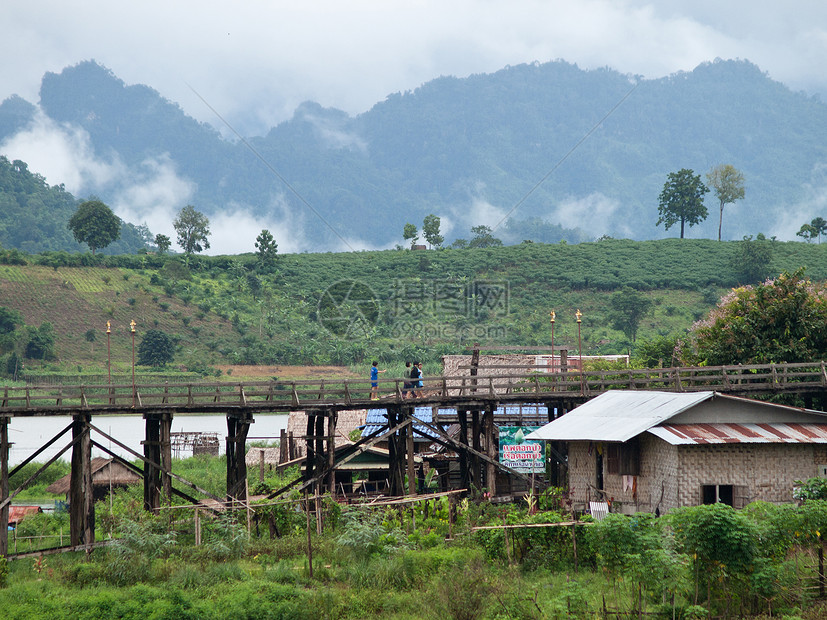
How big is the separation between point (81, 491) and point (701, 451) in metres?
18.4

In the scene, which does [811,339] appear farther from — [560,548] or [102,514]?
[102,514]

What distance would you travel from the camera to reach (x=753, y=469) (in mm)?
25453

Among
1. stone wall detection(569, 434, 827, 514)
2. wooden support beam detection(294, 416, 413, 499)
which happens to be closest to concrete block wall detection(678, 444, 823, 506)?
stone wall detection(569, 434, 827, 514)

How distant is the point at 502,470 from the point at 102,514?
1364 cm

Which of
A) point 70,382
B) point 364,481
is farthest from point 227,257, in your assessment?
point 364,481

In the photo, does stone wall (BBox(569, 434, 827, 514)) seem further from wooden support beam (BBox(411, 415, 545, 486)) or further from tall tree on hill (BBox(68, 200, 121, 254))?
tall tree on hill (BBox(68, 200, 121, 254))

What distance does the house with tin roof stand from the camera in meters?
24.9

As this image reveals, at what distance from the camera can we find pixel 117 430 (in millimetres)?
89125

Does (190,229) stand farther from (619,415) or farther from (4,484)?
(619,415)

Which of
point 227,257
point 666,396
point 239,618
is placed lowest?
point 239,618

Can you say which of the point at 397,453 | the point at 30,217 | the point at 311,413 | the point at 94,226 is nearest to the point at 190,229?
the point at 94,226

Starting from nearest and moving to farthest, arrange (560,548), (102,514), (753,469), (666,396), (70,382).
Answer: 1. (560,548)
2. (753,469)
3. (666,396)
4. (102,514)
5. (70,382)

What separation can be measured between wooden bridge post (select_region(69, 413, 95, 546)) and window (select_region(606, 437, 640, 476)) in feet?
51.6

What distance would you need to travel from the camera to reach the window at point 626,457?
26.9 meters
